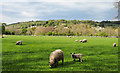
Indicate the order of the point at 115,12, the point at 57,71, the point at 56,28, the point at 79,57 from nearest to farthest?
the point at 57,71, the point at 79,57, the point at 115,12, the point at 56,28

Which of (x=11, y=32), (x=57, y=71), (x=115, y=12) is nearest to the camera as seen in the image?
(x=57, y=71)

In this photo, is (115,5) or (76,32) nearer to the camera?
(115,5)

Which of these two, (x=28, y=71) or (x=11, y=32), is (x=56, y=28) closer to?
(x=11, y=32)

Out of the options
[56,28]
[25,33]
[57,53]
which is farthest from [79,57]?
[25,33]

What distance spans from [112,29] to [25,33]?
2489 inches

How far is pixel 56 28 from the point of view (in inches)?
3438

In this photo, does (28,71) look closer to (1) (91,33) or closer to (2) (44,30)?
(2) (44,30)

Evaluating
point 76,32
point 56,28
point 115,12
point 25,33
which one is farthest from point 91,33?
point 115,12

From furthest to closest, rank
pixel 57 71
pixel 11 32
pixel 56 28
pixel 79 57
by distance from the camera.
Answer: pixel 11 32 → pixel 56 28 → pixel 79 57 → pixel 57 71

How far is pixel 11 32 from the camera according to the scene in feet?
306

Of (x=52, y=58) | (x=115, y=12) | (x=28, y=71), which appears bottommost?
(x=28, y=71)

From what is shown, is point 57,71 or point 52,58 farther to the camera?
point 52,58

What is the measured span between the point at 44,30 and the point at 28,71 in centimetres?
8214

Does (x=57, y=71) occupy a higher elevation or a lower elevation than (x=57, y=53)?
lower
